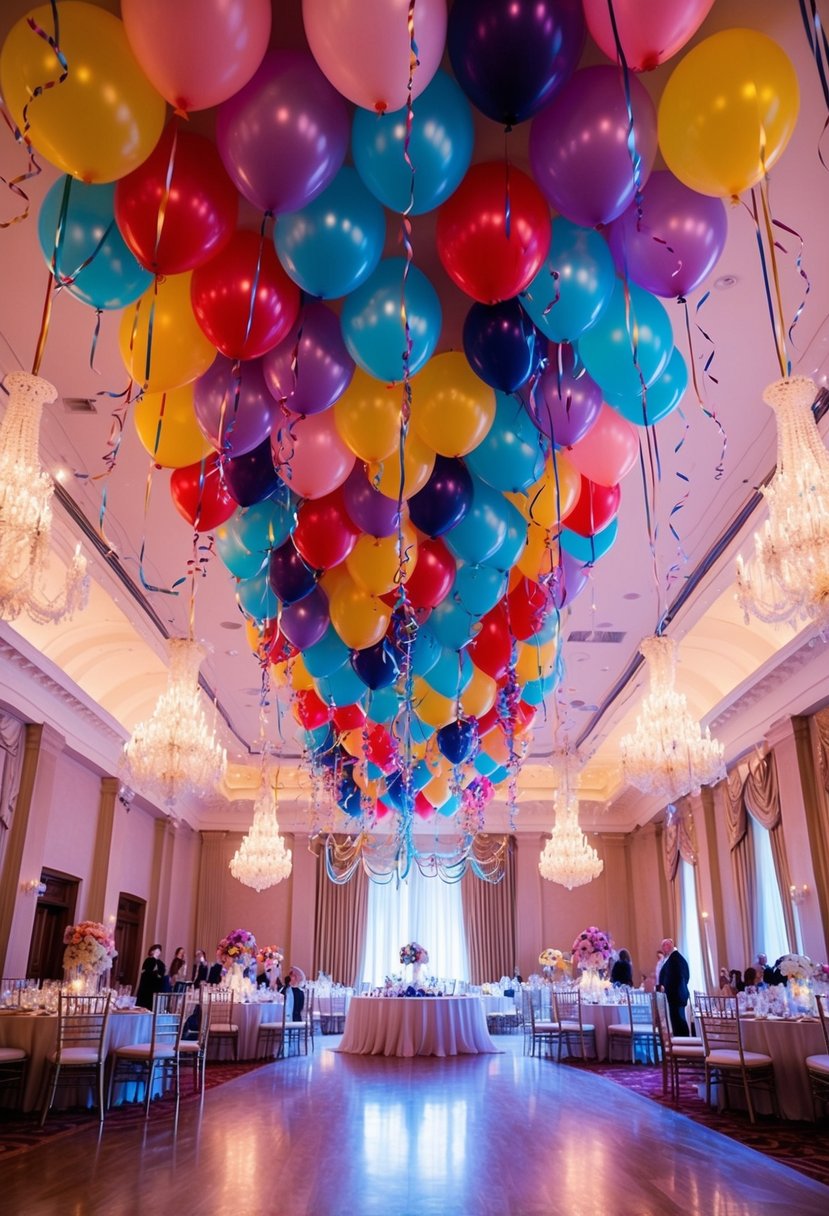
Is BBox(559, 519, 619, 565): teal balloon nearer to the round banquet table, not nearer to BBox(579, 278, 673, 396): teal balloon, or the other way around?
BBox(579, 278, 673, 396): teal balloon

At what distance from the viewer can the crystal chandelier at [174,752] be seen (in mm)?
7879

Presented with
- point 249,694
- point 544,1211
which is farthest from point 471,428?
point 249,694

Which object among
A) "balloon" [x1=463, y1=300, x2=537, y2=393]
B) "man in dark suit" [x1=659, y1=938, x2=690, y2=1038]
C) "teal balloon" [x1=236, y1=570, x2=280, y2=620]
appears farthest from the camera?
"man in dark suit" [x1=659, y1=938, x2=690, y2=1038]

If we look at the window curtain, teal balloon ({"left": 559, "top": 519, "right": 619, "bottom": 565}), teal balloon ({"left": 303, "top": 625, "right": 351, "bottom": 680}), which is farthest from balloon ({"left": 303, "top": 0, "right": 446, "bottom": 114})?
the window curtain

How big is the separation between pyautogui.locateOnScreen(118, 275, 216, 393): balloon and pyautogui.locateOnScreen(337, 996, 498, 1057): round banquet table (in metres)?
9.61

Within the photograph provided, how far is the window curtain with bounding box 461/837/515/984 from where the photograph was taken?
56.6 feet

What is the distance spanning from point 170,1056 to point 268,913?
1085cm

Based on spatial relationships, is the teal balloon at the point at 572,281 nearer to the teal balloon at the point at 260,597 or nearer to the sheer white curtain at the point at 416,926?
the teal balloon at the point at 260,597

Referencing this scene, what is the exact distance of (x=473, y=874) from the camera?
58.5ft

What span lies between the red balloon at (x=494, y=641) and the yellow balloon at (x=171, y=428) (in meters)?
2.39

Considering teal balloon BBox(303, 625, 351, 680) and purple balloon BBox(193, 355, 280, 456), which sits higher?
purple balloon BBox(193, 355, 280, 456)

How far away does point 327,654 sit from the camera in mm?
5605

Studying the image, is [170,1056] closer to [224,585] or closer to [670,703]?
[224,585]

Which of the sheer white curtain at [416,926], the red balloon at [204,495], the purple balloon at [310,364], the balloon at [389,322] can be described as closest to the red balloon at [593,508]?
the balloon at [389,322]
